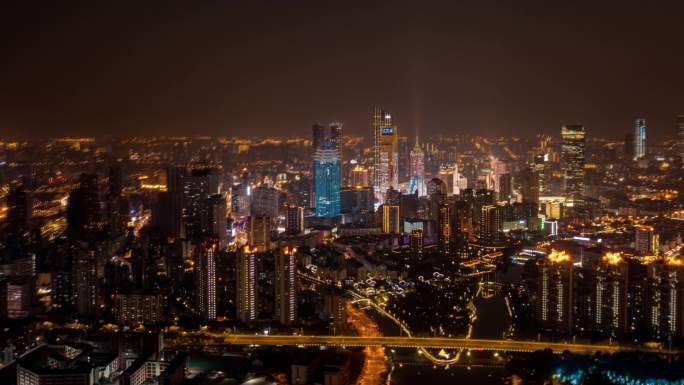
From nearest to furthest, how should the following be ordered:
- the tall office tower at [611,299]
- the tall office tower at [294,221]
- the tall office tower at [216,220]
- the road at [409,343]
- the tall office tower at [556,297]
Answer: the road at [409,343]
the tall office tower at [611,299]
the tall office tower at [556,297]
the tall office tower at [216,220]
the tall office tower at [294,221]

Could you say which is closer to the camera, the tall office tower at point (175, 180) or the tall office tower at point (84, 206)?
the tall office tower at point (84, 206)

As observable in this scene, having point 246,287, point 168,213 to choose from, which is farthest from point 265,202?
point 246,287

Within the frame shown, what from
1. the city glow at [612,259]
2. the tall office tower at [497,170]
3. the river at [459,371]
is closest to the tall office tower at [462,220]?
the tall office tower at [497,170]

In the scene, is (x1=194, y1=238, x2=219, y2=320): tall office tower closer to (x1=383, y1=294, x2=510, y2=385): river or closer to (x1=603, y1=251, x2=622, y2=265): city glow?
(x1=383, y1=294, x2=510, y2=385): river

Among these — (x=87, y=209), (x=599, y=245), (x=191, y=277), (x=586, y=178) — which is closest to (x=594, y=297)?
(x=599, y=245)

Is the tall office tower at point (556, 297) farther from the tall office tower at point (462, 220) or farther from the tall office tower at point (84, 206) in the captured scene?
the tall office tower at point (84, 206)

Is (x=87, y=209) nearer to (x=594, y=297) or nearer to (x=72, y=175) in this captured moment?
(x=72, y=175)
